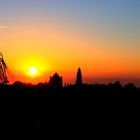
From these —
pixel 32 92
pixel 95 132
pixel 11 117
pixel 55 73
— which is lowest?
pixel 95 132

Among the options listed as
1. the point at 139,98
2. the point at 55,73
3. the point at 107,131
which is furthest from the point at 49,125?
the point at 55,73

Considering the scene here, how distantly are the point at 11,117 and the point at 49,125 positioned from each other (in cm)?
314

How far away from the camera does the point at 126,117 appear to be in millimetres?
26578

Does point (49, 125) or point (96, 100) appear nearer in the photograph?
point (49, 125)

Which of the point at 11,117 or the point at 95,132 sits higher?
the point at 11,117

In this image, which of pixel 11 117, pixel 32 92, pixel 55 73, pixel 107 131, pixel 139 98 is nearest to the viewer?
pixel 11 117

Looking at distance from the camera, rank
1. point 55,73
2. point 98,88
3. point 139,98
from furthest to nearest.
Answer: point 55,73 < point 98,88 < point 139,98

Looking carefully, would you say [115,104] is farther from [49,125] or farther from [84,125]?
[49,125]

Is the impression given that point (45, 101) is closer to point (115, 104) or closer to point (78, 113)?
point (78, 113)

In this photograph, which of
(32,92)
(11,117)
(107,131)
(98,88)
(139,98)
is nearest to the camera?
(11,117)

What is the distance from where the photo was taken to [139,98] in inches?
1212

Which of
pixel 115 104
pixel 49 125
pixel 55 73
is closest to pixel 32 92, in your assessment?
pixel 49 125

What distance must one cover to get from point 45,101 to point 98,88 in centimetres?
1147

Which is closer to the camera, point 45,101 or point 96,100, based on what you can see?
point 45,101
